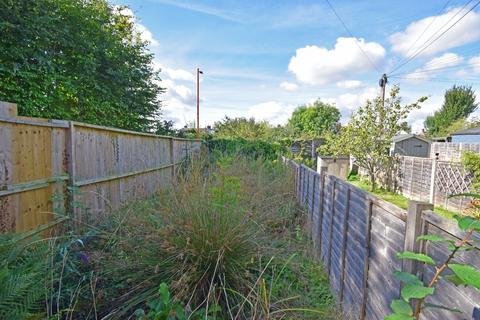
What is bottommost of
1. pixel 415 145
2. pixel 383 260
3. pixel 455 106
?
pixel 383 260

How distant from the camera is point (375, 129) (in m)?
10.0

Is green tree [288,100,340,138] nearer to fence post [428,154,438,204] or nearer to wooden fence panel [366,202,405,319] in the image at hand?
fence post [428,154,438,204]

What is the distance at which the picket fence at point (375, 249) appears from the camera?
1048mm

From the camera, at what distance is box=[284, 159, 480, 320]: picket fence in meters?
1.05

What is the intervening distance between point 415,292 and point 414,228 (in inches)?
24.6

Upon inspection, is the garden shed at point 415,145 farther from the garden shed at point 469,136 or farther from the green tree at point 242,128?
the green tree at point 242,128

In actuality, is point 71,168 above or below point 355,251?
above

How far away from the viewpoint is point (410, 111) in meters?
9.48

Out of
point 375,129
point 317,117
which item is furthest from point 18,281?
point 317,117

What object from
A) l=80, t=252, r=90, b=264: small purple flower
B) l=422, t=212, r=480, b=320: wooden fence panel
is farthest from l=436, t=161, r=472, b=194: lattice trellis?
l=80, t=252, r=90, b=264: small purple flower

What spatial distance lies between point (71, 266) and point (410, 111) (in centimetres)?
1057

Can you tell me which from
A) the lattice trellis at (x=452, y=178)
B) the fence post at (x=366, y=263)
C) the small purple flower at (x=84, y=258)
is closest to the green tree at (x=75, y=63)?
the small purple flower at (x=84, y=258)

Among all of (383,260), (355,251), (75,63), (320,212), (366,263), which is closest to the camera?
(383,260)

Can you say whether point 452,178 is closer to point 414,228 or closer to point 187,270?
point 414,228
